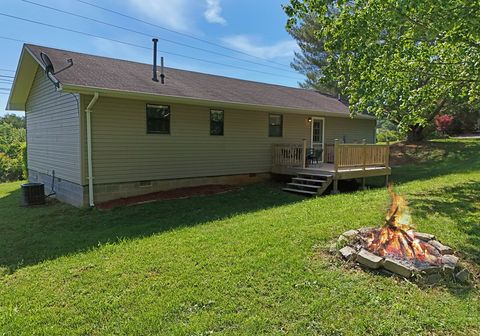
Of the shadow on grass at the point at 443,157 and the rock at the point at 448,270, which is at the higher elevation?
the shadow on grass at the point at 443,157

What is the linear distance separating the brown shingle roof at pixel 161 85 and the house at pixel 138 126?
4 centimetres

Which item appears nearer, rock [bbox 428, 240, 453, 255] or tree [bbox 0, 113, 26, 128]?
rock [bbox 428, 240, 453, 255]

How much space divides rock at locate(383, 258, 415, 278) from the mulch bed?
6683 millimetres

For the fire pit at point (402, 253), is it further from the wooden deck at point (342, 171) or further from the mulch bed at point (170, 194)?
the mulch bed at point (170, 194)

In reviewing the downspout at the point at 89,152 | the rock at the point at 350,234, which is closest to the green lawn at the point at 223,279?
the rock at the point at 350,234

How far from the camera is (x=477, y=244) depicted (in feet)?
16.1

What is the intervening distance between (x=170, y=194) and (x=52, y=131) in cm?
482

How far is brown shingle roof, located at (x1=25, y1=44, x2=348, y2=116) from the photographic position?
8.84 meters

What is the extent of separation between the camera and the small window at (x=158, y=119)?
389 inches

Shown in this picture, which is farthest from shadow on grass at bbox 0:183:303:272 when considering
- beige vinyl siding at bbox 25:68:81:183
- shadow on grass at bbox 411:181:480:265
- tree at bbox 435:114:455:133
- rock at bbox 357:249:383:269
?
tree at bbox 435:114:455:133

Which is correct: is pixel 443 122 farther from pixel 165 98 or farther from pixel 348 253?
pixel 348 253

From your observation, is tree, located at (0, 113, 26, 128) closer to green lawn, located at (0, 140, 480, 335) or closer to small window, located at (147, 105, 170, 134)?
small window, located at (147, 105, 170, 134)

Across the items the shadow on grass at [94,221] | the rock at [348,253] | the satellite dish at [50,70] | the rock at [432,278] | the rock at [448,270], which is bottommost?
the shadow on grass at [94,221]

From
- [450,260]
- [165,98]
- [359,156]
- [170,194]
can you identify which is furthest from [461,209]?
[165,98]
